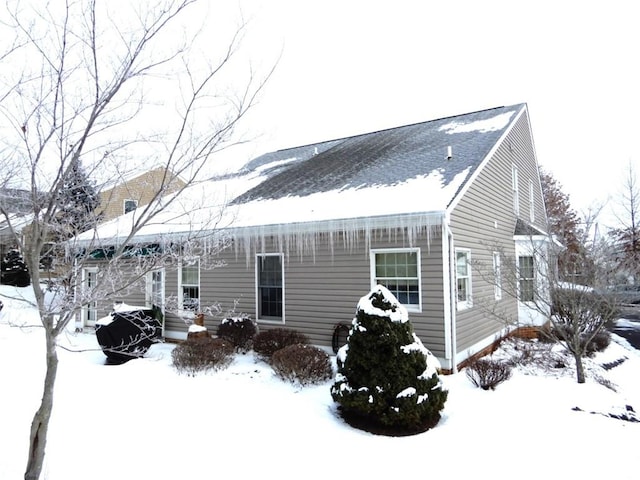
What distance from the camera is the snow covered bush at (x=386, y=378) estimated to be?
5316 mm

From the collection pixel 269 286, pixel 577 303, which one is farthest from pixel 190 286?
pixel 577 303

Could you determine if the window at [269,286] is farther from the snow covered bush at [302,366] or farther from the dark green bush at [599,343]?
the dark green bush at [599,343]

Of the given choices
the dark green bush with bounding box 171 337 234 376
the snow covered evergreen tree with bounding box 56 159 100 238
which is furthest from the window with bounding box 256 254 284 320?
the snow covered evergreen tree with bounding box 56 159 100 238

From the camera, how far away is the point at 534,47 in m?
14.4

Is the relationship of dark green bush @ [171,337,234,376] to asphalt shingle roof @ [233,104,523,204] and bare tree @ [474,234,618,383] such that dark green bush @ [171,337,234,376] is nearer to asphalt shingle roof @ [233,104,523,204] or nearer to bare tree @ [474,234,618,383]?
asphalt shingle roof @ [233,104,523,204]

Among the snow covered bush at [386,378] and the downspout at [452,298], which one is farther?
the downspout at [452,298]

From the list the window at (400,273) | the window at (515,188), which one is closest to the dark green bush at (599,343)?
the window at (515,188)

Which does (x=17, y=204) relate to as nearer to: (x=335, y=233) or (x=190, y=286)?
(x=335, y=233)

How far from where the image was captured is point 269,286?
9836 mm

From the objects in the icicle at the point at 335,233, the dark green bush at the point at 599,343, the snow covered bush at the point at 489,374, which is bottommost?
the dark green bush at the point at 599,343

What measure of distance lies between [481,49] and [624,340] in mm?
11158

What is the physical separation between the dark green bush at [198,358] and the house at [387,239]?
71 cm

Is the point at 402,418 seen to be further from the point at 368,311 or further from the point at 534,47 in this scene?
the point at 534,47

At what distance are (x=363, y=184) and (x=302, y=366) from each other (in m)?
4.58
